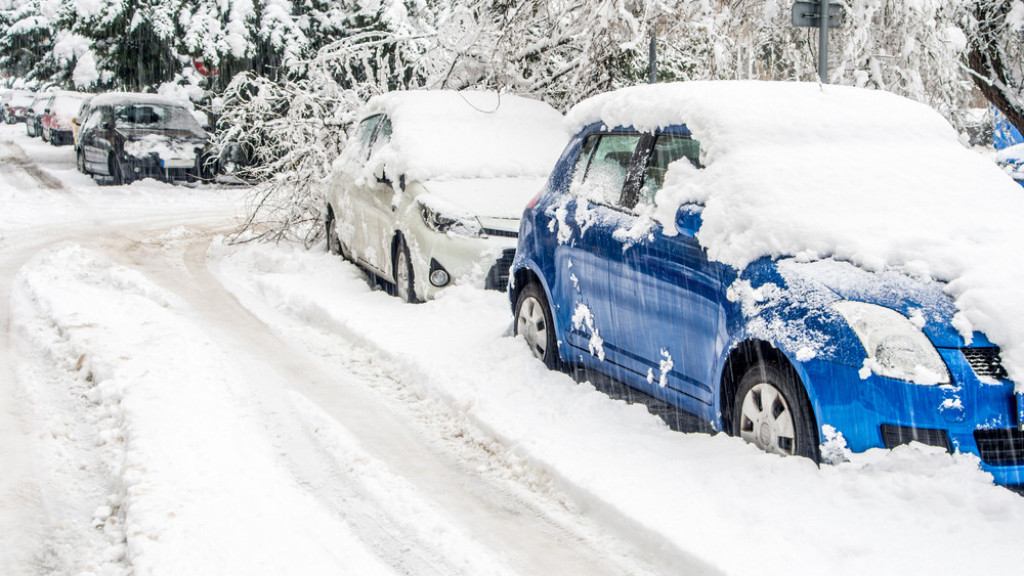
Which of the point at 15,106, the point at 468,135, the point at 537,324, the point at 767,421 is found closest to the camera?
the point at 767,421

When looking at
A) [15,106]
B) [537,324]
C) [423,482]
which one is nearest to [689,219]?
[423,482]

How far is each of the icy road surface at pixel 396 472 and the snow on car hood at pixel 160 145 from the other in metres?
12.5

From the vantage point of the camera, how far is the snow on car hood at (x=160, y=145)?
2025 centimetres

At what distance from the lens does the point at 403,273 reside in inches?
357

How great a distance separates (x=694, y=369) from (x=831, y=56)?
298 inches

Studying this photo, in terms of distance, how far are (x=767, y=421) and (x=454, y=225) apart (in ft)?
14.1

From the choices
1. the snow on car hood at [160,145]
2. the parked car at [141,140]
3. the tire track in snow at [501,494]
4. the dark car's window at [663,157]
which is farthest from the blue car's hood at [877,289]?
the snow on car hood at [160,145]

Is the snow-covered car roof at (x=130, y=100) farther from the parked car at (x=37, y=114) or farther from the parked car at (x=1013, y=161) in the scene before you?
the parked car at (x=37, y=114)

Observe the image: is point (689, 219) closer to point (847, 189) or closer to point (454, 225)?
point (847, 189)

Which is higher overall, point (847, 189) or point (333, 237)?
point (847, 189)

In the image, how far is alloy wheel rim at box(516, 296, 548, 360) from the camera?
260 inches

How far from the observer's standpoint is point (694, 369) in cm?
495

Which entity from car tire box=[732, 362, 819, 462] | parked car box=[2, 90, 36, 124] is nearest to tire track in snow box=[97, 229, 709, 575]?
car tire box=[732, 362, 819, 462]

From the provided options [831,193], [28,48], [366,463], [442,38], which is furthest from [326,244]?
[28,48]
